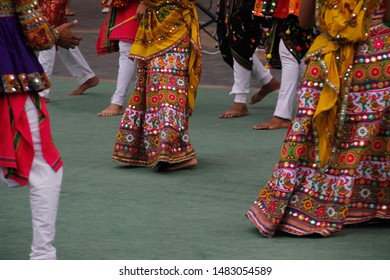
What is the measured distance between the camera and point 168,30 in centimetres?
734

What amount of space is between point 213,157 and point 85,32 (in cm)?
934

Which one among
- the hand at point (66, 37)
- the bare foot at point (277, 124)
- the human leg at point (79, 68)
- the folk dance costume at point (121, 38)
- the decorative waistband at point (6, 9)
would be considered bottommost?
the human leg at point (79, 68)

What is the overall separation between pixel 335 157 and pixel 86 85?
6.03 metres

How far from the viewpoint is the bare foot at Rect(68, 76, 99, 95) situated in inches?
444

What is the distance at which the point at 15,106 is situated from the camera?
479 centimetres

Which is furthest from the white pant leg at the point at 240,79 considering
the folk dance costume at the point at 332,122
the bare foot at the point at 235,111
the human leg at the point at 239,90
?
the folk dance costume at the point at 332,122

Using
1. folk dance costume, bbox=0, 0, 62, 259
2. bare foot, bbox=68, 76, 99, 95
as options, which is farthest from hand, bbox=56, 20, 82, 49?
bare foot, bbox=68, 76, 99, 95

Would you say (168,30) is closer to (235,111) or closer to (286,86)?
(286,86)

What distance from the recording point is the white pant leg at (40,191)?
482 cm

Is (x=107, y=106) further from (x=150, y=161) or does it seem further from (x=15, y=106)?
(x=15, y=106)

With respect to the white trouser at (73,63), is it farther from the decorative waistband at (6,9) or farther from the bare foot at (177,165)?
the decorative waistband at (6,9)

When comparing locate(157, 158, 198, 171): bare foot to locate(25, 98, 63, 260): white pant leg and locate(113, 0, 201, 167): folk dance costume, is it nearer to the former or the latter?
locate(113, 0, 201, 167): folk dance costume

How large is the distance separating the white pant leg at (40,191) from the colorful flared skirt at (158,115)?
2529mm

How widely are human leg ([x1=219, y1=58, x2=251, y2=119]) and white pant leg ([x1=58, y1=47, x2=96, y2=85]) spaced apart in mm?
2027
